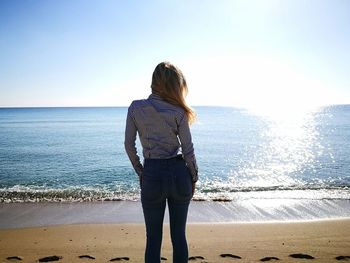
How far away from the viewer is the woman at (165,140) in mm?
2881

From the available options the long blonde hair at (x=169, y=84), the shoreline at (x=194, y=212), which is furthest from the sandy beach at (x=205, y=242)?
the long blonde hair at (x=169, y=84)

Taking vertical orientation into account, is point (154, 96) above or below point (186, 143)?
above

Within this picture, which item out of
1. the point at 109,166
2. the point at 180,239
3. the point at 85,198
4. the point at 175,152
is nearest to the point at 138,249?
the point at 180,239

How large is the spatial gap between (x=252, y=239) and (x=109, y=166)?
15.1 m

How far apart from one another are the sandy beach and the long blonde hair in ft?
9.93

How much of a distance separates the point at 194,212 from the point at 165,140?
7.24 meters

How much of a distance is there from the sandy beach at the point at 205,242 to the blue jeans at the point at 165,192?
2151 mm

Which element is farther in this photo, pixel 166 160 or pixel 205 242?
pixel 205 242

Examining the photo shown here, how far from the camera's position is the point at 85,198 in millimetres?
12109

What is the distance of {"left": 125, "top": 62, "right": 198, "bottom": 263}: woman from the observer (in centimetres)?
288

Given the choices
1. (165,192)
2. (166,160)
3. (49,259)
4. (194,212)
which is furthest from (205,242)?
(166,160)

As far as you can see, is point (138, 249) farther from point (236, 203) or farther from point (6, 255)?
point (236, 203)

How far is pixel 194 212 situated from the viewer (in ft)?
32.0

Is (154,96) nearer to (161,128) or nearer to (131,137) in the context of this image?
(161,128)
